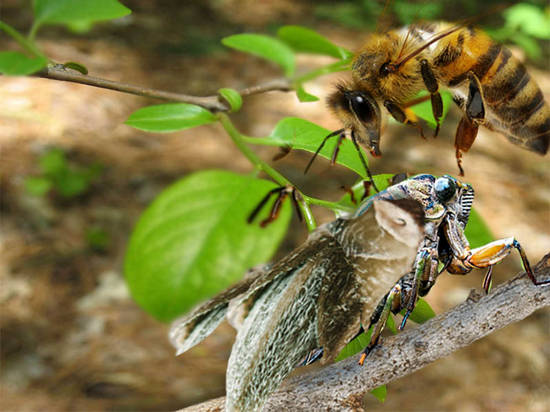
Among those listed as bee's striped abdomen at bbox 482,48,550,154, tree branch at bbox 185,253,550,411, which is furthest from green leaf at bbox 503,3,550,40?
tree branch at bbox 185,253,550,411

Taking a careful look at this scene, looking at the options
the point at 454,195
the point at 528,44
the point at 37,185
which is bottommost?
the point at 37,185

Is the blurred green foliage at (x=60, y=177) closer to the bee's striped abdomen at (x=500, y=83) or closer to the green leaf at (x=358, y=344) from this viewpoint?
the bee's striped abdomen at (x=500, y=83)

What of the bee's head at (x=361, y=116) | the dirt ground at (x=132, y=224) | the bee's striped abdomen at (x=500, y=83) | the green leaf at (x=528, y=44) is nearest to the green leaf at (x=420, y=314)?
the bee's head at (x=361, y=116)

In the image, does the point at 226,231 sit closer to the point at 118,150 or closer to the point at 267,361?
the point at 267,361

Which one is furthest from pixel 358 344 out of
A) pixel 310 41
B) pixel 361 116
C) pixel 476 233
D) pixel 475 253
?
pixel 310 41

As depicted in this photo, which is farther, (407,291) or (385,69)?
(385,69)

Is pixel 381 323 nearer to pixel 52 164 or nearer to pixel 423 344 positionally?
pixel 423 344

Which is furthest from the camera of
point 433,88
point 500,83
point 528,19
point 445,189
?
point 528,19

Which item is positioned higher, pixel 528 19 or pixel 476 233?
pixel 476 233
